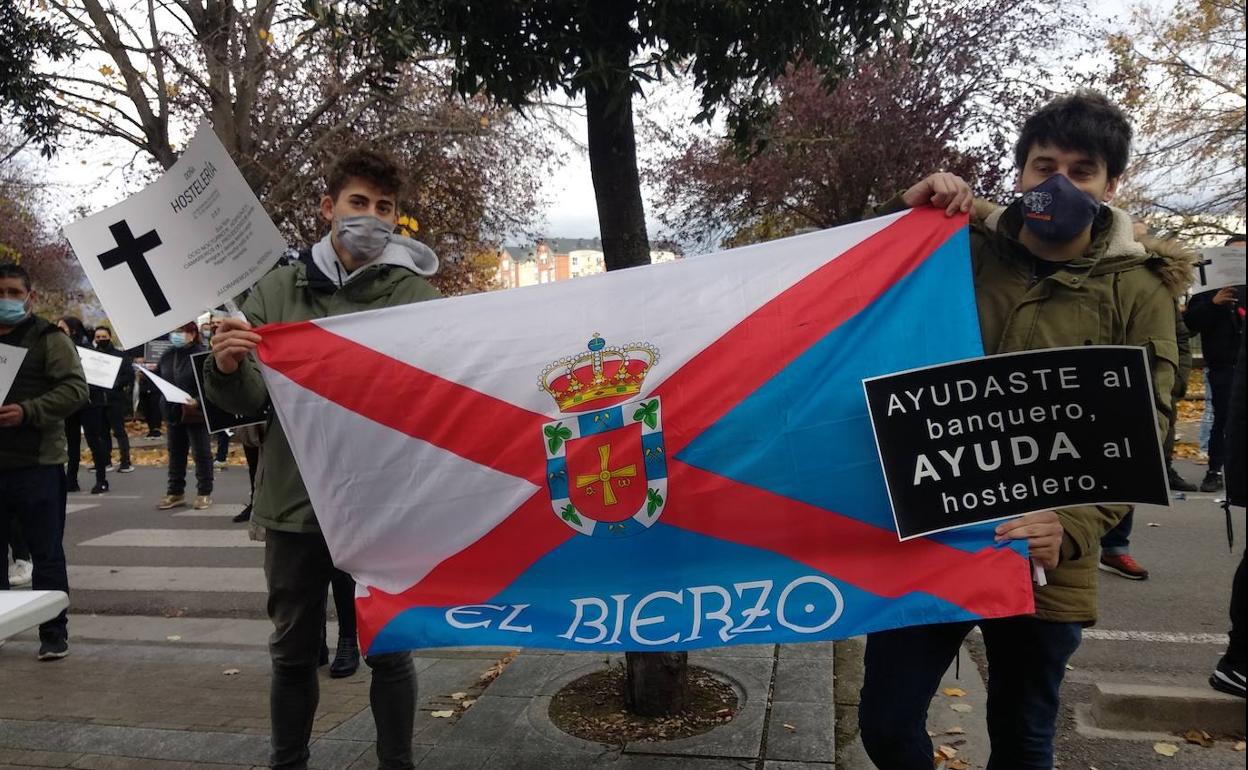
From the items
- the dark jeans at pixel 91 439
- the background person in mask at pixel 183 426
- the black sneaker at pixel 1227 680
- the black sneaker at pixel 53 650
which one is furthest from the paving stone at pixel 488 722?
the dark jeans at pixel 91 439

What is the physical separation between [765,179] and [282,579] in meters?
16.4

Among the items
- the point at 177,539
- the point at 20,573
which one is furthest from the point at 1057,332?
the point at 177,539

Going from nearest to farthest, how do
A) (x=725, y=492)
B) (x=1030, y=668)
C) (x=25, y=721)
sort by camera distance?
(x=1030, y=668), (x=725, y=492), (x=25, y=721)

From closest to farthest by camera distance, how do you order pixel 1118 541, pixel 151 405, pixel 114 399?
pixel 1118 541
pixel 114 399
pixel 151 405

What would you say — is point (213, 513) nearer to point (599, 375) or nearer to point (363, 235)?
point (363, 235)

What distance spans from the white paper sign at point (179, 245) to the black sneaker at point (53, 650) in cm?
279

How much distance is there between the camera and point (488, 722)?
11.7ft

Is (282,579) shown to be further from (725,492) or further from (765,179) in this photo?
(765,179)

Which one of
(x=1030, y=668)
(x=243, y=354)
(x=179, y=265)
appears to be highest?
(x=179, y=265)

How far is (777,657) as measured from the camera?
412 centimetres

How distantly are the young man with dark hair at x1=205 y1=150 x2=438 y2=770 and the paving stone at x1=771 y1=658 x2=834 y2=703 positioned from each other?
1.58 metres

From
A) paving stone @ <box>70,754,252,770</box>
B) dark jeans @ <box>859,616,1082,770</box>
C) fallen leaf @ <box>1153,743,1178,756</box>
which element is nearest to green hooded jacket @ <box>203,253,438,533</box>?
paving stone @ <box>70,754,252,770</box>

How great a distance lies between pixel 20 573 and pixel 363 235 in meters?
5.20

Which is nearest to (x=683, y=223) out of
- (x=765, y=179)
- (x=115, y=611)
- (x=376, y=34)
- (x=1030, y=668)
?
(x=765, y=179)
